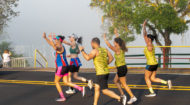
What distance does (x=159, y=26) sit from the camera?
24.5 meters

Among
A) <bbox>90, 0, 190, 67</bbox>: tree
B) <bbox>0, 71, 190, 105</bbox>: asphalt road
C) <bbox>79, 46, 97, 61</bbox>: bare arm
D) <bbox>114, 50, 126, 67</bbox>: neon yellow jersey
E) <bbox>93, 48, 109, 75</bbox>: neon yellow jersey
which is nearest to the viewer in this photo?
<bbox>79, 46, 97, 61</bbox>: bare arm

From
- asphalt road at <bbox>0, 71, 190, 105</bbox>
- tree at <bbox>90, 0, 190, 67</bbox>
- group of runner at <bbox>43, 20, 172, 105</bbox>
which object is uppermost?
tree at <bbox>90, 0, 190, 67</bbox>

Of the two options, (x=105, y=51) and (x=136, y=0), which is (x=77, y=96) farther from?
(x=136, y=0)

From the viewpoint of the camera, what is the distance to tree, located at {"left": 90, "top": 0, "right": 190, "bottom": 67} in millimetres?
23859

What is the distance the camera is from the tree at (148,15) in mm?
23859

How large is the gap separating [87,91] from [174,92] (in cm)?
289

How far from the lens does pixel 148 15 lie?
2383 cm

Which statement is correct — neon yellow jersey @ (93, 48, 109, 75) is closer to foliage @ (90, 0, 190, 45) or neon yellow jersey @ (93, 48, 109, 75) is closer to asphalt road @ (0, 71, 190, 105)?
asphalt road @ (0, 71, 190, 105)

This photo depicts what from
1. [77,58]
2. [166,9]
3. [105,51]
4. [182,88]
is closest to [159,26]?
[166,9]

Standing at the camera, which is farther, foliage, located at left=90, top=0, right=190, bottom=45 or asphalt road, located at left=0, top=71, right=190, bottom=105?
foliage, located at left=90, top=0, right=190, bottom=45

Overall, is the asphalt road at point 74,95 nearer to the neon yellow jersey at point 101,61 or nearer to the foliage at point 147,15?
the neon yellow jersey at point 101,61

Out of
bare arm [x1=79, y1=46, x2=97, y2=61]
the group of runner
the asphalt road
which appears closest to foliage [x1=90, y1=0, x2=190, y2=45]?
the asphalt road

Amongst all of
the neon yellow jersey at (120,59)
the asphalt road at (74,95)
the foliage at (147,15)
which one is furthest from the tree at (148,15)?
the neon yellow jersey at (120,59)

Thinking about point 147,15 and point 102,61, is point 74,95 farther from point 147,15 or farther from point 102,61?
point 147,15
